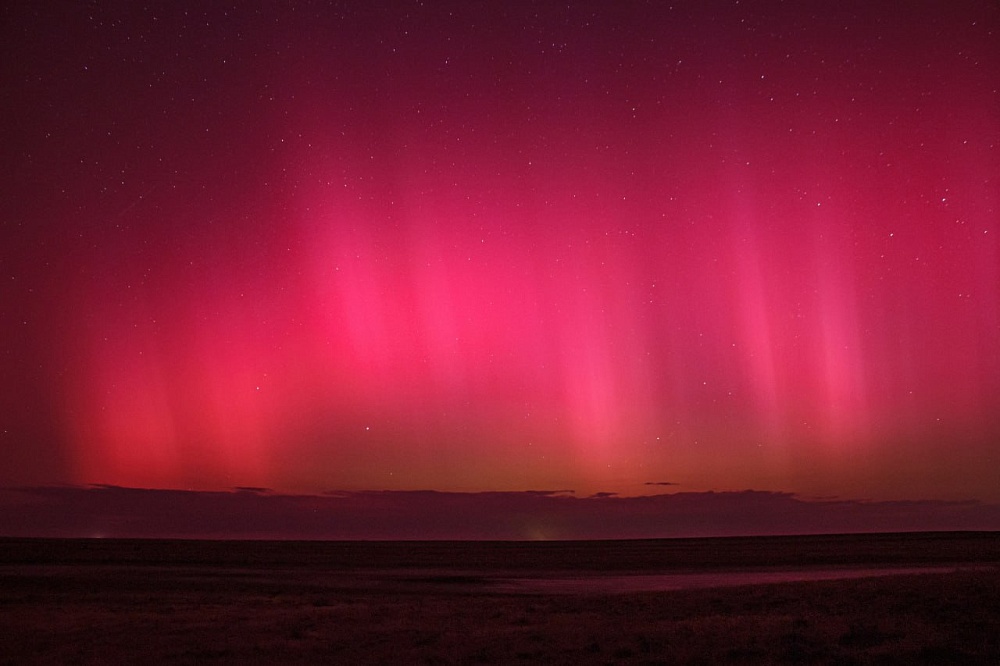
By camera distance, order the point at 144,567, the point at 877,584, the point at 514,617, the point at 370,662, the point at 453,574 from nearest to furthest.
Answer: the point at 370,662
the point at 514,617
the point at 877,584
the point at 453,574
the point at 144,567

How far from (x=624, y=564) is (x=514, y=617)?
942 inches

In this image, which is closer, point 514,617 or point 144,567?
point 514,617

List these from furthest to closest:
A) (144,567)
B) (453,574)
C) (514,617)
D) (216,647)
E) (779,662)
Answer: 1. (144,567)
2. (453,574)
3. (514,617)
4. (216,647)
5. (779,662)

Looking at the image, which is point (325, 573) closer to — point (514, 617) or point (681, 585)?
point (681, 585)

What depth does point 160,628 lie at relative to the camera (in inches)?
706

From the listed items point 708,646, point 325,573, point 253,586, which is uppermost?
point 708,646

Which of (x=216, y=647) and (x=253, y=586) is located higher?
(x=216, y=647)

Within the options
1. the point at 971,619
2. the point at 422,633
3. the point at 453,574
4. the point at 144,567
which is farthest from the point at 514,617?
the point at 144,567

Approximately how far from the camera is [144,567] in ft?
134

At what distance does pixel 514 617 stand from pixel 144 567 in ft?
94.7

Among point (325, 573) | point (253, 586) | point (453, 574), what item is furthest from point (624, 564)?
point (253, 586)

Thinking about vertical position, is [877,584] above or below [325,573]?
above

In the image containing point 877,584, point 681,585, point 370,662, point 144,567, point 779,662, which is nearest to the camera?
point 779,662

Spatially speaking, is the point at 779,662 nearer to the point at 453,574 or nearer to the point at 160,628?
the point at 160,628
